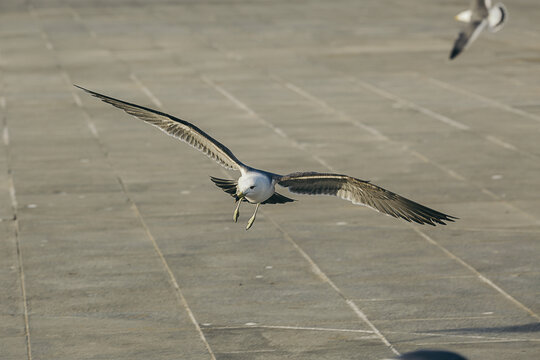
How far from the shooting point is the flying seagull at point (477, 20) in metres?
16.0

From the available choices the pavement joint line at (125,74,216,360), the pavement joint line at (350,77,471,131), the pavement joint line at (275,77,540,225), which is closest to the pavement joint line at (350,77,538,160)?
the pavement joint line at (350,77,471,131)

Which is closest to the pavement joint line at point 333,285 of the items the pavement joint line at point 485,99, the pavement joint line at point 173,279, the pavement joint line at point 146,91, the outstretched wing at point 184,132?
the pavement joint line at point 173,279

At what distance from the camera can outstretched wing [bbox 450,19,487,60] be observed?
15.9m

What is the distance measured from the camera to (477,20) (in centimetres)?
1639

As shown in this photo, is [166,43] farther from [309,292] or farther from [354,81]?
[309,292]

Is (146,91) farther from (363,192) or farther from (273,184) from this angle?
(273,184)

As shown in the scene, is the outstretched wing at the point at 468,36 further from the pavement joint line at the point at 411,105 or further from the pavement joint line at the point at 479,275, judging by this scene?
the pavement joint line at the point at 411,105

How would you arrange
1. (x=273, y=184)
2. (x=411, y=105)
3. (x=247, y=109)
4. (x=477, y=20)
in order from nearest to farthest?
(x=273, y=184) → (x=477, y=20) → (x=247, y=109) → (x=411, y=105)

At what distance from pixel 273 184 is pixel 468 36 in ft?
22.5

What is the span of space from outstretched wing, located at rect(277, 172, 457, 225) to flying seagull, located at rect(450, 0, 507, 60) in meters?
5.77

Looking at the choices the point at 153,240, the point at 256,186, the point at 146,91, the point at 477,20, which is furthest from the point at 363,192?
the point at 146,91

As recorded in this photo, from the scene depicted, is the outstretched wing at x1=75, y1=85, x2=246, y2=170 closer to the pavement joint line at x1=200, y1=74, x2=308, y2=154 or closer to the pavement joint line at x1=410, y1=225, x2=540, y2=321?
the pavement joint line at x1=410, y1=225, x2=540, y2=321

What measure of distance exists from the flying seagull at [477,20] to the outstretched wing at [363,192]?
18.9ft

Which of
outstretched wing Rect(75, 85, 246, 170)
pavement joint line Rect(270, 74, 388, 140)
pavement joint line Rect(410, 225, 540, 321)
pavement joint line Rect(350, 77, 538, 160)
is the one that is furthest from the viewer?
pavement joint line Rect(270, 74, 388, 140)
